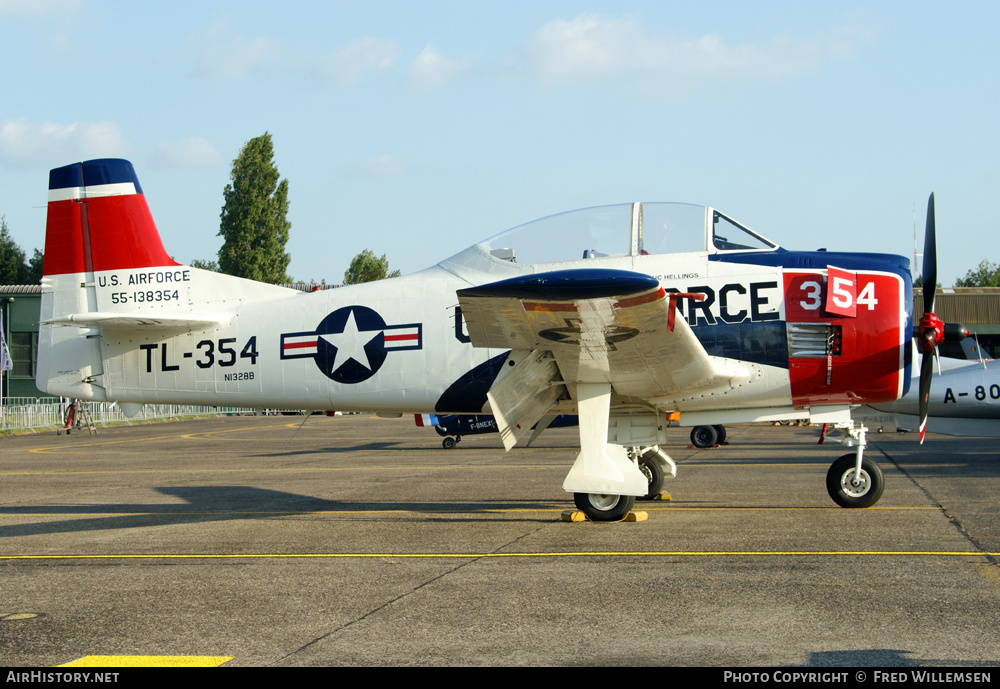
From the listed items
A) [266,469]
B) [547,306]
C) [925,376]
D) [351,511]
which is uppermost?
[547,306]

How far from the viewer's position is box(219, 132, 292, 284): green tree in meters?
57.7

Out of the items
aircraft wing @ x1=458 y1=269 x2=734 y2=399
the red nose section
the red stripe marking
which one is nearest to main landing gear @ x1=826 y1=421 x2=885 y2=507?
aircraft wing @ x1=458 y1=269 x2=734 y2=399

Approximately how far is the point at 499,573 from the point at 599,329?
2453 mm

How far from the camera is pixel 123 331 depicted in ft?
37.0

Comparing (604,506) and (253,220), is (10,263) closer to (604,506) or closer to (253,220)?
(253,220)

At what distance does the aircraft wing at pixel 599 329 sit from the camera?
283 inches

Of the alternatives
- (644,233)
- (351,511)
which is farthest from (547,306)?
(351,511)

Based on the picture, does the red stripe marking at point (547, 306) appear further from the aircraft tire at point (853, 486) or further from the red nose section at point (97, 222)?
the red nose section at point (97, 222)

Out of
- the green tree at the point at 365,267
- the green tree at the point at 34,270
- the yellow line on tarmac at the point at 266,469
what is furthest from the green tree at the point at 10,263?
the yellow line on tarmac at the point at 266,469

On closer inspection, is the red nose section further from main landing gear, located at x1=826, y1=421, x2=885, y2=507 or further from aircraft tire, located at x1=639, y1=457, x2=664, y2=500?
main landing gear, located at x1=826, y1=421, x2=885, y2=507

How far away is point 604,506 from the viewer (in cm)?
952
